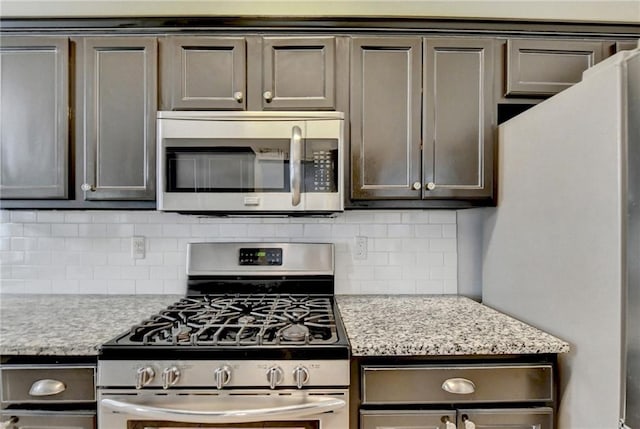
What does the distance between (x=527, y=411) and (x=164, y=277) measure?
5.63ft

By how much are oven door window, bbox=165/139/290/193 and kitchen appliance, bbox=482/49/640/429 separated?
986mm

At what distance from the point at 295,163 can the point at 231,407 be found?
0.91 metres

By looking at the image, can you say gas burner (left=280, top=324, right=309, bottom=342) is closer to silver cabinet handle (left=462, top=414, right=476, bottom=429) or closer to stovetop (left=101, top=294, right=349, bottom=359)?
stovetop (left=101, top=294, right=349, bottom=359)

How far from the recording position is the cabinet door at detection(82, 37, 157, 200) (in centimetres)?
158

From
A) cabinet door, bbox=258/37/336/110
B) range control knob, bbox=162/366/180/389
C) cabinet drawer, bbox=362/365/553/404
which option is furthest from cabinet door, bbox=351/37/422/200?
range control knob, bbox=162/366/180/389

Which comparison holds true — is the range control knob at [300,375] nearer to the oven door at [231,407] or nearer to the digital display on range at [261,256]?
the oven door at [231,407]

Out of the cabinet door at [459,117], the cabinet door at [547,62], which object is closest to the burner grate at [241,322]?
the cabinet door at [459,117]

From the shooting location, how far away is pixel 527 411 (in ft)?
3.92

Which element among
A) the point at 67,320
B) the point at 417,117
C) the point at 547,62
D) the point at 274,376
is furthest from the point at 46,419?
the point at 547,62

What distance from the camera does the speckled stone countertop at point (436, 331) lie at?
1178 millimetres

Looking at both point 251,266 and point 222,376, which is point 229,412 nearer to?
point 222,376

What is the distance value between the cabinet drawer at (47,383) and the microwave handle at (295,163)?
93cm

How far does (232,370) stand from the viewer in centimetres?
116

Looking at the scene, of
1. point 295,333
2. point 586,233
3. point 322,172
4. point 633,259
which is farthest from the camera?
point 322,172
